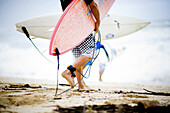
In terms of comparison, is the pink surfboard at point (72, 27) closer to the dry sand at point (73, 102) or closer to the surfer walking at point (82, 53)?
the surfer walking at point (82, 53)

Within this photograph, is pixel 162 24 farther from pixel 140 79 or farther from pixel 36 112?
pixel 36 112

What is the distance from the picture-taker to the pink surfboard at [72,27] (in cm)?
127

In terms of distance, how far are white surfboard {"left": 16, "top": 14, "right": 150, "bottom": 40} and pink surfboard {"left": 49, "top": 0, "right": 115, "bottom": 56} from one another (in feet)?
5.04

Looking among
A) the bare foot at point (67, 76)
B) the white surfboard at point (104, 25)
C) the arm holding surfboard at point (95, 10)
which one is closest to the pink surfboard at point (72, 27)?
the arm holding surfboard at point (95, 10)

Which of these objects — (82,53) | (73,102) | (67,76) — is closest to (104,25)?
(82,53)

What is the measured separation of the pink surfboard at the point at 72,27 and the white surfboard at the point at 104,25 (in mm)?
1535

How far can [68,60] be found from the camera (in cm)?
224

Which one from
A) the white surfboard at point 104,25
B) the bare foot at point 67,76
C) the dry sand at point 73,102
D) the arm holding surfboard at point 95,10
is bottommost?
the dry sand at point 73,102

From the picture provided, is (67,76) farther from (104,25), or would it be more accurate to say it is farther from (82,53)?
(104,25)

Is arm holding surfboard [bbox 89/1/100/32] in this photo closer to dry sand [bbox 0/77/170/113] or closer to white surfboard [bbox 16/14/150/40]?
dry sand [bbox 0/77/170/113]

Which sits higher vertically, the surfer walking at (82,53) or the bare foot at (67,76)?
the surfer walking at (82,53)

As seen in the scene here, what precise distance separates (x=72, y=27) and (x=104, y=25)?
228cm

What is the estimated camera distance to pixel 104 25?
3.56m

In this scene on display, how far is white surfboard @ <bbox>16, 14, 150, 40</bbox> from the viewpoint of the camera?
9.77ft
